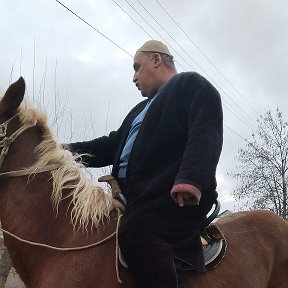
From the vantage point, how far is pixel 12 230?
3.03 m

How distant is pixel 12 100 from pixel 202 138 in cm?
136

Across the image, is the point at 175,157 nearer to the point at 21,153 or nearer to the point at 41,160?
the point at 41,160

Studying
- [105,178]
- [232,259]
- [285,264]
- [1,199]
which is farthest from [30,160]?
[285,264]

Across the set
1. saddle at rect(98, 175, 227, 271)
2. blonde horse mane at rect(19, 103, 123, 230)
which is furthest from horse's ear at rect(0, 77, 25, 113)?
saddle at rect(98, 175, 227, 271)

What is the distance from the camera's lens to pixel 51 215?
3.04 m

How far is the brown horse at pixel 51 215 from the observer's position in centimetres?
284

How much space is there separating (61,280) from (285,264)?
2377 mm

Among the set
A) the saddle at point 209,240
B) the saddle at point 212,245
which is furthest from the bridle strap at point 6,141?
the saddle at point 212,245

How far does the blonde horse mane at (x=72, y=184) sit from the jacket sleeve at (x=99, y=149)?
29.0 inches

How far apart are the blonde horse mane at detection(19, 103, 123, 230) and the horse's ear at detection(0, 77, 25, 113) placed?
11 centimetres

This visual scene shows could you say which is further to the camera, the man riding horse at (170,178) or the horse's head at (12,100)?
the horse's head at (12,100)

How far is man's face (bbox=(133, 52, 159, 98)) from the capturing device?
3.69 metres

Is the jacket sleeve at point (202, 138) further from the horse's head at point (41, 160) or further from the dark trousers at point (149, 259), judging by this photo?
the horse's head at point (41, 160)

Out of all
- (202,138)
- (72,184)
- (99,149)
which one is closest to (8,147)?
(72,184)
